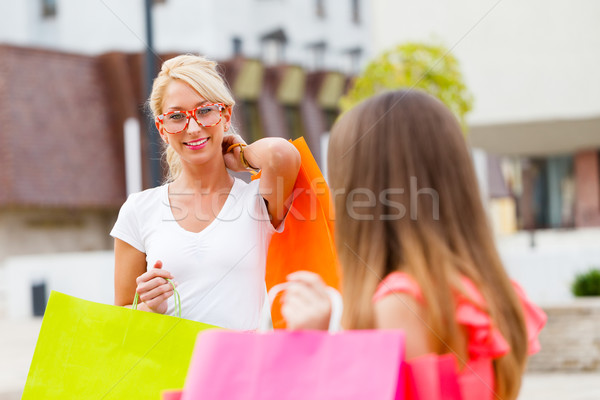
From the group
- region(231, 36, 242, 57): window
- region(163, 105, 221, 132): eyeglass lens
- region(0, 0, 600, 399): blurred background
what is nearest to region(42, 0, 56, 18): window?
region(0, 0, 600, 399): blurred background

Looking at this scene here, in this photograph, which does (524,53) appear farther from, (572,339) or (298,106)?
(298,106)

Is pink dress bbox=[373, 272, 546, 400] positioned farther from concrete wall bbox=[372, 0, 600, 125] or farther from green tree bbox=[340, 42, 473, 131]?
concrete wall bbox=[372, 0, 600, 125]

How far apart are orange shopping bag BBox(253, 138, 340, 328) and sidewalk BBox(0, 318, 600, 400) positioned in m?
4.83

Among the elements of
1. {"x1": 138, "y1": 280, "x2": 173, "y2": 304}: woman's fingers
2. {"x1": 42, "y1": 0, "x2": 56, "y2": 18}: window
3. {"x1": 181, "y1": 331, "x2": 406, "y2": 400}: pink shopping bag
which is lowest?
{"x1": 181, "y1": 331, "x2": 406, "y2": 400}: pink shopping bag

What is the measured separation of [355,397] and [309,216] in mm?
1136

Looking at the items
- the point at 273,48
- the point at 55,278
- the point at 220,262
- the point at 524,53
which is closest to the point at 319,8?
the point at 273,48

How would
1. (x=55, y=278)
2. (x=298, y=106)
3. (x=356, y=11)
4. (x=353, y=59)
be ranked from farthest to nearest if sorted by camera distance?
(x=356, y=11)
(x=353, y=59)
(x=298, y=106)
(x=55, y=278)

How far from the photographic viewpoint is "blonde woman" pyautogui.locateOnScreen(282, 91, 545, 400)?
163 centimetres

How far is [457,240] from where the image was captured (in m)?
1.71

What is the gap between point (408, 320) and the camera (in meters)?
1.61

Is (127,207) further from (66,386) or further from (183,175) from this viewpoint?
(66,386)

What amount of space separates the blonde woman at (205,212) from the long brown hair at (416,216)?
814mm

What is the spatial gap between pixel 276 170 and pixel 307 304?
3.16 ft

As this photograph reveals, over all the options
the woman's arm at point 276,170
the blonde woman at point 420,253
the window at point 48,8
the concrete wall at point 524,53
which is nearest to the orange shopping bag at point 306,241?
the woman's arm at point 276,170
